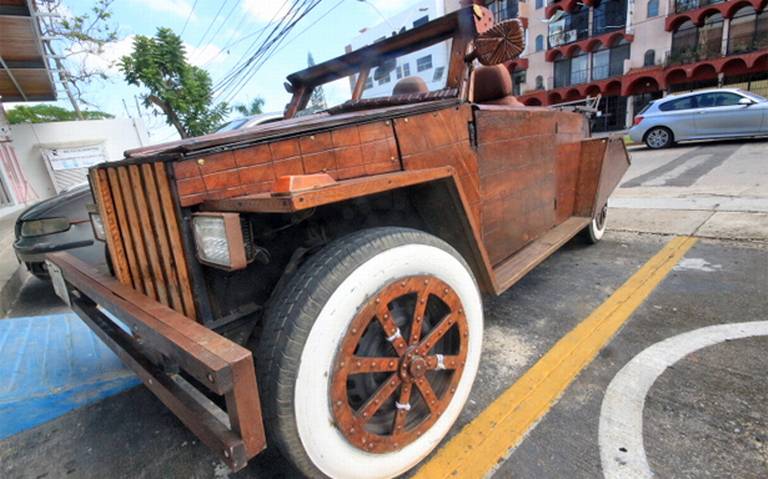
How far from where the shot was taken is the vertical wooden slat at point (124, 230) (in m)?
1.57

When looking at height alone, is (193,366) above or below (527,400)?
above

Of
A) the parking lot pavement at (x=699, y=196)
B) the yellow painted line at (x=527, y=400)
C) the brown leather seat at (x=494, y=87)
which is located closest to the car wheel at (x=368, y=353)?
the yellow painted line at (x=527, y=400)

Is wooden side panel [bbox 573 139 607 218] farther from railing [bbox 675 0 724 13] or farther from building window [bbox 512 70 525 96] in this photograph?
building window [bbox 512 70 525 96]

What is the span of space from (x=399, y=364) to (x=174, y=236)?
35.8 inches

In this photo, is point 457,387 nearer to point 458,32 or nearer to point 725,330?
point 725,330

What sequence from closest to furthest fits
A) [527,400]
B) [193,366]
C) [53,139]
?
[193,366] → [527,400] → [53,139]

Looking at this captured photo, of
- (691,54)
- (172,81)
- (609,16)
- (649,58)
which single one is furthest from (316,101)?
(609,16)

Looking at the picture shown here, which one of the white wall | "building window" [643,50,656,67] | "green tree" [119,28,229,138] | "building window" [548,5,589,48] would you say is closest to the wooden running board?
"green tree" [119,28,229,138]

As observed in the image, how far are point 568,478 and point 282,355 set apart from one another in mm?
1132

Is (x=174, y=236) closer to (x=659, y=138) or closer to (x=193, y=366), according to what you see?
(x=193, y=366)

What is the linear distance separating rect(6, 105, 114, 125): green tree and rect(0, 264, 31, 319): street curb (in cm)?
2232

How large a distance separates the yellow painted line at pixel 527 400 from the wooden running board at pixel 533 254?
47 centimetres

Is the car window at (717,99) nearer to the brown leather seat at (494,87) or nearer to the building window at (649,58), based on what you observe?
the brown leather seat at (494,87)

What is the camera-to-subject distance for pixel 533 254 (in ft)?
8.73
